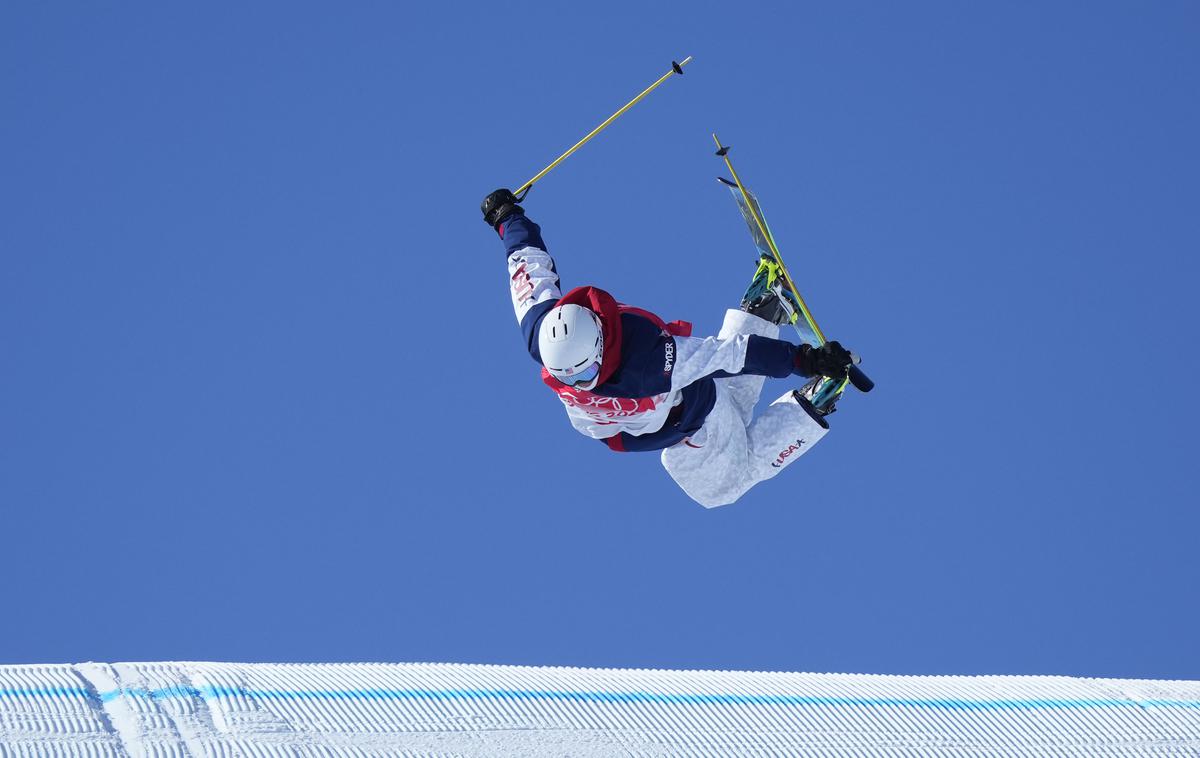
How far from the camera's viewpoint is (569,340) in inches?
364

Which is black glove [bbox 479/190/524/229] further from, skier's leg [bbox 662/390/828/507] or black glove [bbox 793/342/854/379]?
black glove [bbox 793/342/854/379]

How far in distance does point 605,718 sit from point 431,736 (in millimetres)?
1062

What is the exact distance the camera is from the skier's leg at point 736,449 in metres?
10.7

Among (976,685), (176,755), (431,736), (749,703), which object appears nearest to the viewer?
(176,755)

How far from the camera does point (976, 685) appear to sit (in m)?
10.8

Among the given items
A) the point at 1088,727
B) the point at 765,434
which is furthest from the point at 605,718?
the point at 1088,727

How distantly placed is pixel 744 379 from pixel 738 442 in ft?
1.65

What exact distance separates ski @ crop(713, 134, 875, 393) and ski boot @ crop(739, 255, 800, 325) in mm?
48

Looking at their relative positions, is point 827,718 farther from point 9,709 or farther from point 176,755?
point 9,709

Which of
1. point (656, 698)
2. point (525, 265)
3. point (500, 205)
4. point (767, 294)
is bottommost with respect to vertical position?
point (656, 698)

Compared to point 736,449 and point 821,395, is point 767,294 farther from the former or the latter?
point 736,449

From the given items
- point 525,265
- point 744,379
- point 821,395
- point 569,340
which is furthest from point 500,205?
point 821,395

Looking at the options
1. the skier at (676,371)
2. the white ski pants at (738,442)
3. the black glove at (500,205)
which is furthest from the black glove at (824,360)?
the black glove at (500,205)

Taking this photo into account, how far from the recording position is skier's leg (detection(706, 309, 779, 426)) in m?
10.7
